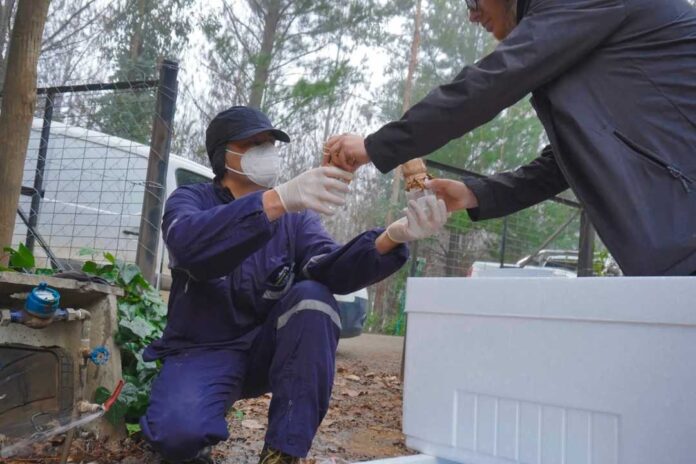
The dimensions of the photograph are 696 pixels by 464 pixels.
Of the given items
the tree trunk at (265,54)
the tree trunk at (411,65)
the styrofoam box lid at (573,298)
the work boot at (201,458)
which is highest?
the tree trunk at (411,65)

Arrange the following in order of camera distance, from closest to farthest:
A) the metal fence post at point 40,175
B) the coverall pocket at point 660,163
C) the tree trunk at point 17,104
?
the coverall pocket at point 660,163 < the tree trunk at point 17,104 < the metal fence post at point 40,175

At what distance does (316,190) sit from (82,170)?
3.16 m

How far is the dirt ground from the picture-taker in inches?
95.7

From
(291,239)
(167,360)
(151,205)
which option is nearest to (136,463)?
(167,360)

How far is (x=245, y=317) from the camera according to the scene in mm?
2322

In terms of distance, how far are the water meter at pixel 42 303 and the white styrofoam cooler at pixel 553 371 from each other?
1.45 metres

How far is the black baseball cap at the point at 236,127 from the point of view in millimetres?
2508

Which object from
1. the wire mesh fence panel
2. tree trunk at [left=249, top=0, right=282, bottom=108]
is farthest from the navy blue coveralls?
tree trunk at [left=249, top=0, right=282, bottom=108]

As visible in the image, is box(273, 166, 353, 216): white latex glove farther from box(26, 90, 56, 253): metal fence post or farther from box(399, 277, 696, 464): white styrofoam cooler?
box(26, 90, 56, 253): metal fence post

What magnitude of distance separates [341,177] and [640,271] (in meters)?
0.90

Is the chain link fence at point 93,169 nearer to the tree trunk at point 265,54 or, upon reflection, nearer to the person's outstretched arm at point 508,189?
the person's outstretched arm at point 508,189

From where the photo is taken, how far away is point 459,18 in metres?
15.3

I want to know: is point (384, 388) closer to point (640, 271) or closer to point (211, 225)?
point (211, 225)

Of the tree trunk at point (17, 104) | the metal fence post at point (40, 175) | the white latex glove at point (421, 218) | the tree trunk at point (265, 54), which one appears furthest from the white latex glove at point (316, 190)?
the tree trunk at point (265, 54)
